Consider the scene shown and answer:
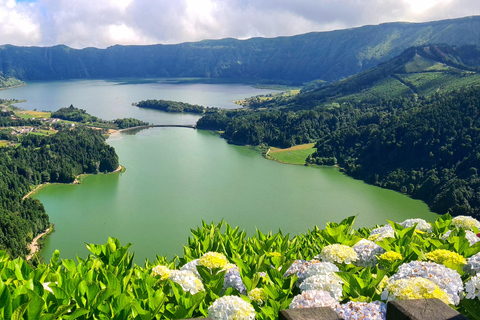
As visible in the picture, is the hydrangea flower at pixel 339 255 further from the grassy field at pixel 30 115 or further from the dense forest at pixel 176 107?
the dense forest at pixel 176 107

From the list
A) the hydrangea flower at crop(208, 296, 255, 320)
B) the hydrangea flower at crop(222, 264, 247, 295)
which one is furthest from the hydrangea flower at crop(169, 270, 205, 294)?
the hydrangea flower at crop(208, 296, 255, 320)

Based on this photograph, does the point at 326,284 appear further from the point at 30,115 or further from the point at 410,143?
the point at 30,115

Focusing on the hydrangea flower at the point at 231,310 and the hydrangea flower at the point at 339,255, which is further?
the hydrangea flower at the point at 339,255

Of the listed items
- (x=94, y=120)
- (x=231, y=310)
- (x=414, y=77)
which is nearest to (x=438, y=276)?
(x=231, y=310)

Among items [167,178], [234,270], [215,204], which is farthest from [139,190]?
[234,270]

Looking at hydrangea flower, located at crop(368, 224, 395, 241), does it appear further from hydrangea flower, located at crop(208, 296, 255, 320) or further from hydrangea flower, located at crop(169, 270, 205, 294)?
hydrangea flower, located at crop(208, 296, 255, 320)

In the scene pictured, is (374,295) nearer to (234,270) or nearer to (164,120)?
(234,270)

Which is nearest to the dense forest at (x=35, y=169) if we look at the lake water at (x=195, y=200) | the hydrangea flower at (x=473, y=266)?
the lake water at (x=195, y=200)
